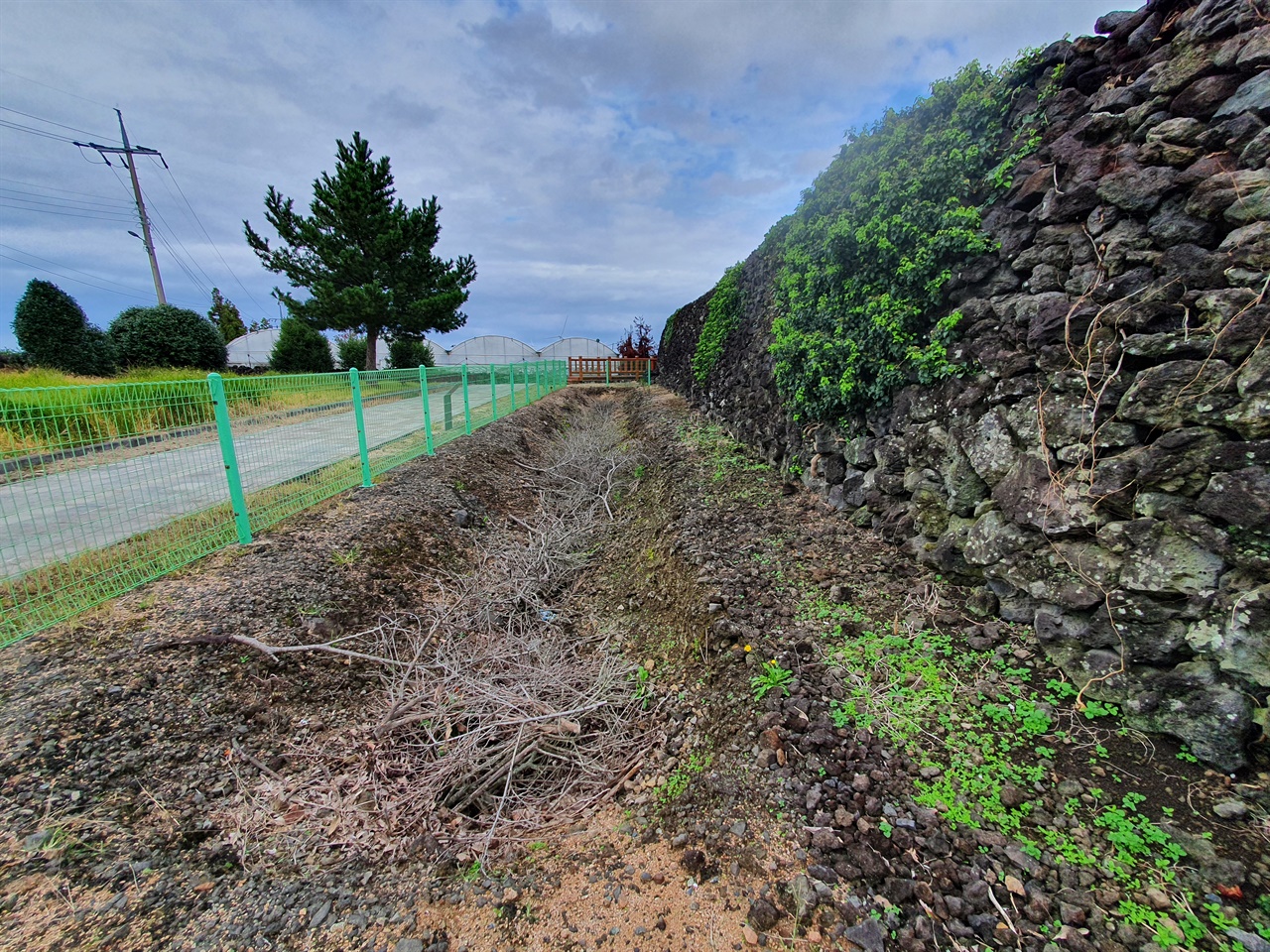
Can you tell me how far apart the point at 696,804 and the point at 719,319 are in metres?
8.84

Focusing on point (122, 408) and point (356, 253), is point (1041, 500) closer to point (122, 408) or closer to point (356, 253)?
point (122, 408)

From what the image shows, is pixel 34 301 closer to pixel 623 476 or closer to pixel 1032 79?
pixel 623 476

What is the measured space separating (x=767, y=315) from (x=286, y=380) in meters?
5.76

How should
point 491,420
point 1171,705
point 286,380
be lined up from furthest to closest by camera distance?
point 491,420
point 286,380
point 1171,705

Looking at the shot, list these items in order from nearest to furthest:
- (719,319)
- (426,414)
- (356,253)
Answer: (426,414)
(719,319)
(356,253)

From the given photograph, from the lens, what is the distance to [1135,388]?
217 centimetres

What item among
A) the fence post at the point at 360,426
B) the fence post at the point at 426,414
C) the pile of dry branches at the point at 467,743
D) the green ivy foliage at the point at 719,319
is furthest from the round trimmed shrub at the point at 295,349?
the pile of dry branches at the point at 467,743

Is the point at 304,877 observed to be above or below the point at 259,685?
below

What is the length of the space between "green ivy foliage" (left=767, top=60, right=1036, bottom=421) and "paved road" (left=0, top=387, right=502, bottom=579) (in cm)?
489

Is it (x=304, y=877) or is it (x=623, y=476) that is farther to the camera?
(x=623, y=476)

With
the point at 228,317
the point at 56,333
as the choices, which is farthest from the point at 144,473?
the point at 228,317

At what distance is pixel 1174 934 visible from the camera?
1413mm

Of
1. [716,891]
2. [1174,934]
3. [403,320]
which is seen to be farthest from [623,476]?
[403,320]

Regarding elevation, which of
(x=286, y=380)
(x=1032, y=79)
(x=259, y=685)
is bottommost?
(x=259, y=685)
